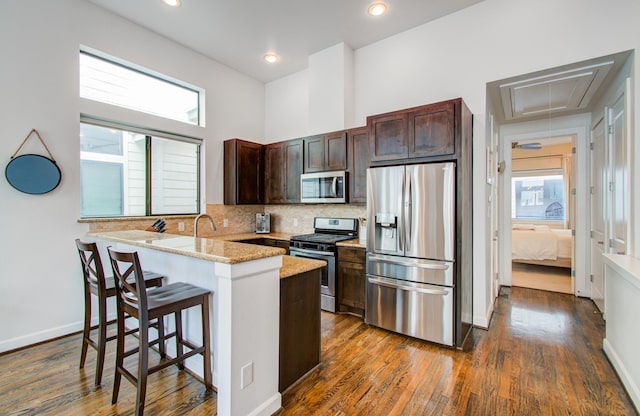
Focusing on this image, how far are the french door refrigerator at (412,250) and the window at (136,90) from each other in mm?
2917

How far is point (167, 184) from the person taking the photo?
400cm

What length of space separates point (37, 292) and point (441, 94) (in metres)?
4.82

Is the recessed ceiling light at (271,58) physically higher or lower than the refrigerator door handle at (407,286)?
higher

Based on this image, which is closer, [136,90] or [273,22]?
[273,22]

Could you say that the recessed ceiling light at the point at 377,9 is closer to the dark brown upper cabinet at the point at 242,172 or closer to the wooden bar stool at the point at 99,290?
the dark brown upper cabinet at the point at 242,172

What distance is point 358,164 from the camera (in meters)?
3.76

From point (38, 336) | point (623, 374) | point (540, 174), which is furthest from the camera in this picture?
point (540, 174)

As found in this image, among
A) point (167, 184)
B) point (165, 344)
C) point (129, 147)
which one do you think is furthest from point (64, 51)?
point (165, 344)

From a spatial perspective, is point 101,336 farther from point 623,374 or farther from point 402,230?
point 623,374

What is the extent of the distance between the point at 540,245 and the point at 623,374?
3.92 metres

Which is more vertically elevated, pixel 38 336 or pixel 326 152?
pixel 326 152

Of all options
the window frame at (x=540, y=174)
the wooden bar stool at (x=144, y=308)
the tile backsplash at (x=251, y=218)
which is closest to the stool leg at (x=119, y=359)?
the wooden bar stool at (x=144, y=308)

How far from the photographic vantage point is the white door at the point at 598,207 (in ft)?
11.6

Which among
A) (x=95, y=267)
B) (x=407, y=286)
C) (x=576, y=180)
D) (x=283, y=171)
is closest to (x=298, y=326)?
(x=407, y=286)
